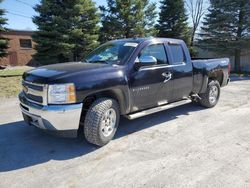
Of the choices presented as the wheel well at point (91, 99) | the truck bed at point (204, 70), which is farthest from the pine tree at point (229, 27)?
the wheel well at point (91, 99)

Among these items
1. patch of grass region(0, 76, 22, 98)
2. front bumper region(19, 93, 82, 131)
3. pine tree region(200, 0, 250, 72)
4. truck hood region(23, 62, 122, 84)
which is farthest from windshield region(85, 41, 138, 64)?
pine tree region(200, 0, 250, 72)

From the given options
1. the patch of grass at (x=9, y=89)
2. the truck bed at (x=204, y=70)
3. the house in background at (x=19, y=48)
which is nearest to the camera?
the truck bed at (x=204, y=70)

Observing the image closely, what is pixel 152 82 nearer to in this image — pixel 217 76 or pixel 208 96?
pixel 208 96

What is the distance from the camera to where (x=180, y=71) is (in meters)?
5.76

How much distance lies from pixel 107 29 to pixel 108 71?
1674 centimetres

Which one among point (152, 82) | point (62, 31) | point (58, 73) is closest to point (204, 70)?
point (152, 82)

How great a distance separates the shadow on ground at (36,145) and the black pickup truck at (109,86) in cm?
37

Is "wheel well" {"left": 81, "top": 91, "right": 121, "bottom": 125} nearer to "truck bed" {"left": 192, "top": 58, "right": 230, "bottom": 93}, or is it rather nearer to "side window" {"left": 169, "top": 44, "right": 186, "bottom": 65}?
"side window" {"left": 169, "top": 44, "right": 186, "bottom": 65}

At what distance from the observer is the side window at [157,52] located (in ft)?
17.0

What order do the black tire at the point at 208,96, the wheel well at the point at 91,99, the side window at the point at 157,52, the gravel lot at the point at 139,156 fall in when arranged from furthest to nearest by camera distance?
the black tire at the point at 208,96
the side window at the point at 157,52
the wheel well at the point at 91,99
the gravel lot at the point at 139,156

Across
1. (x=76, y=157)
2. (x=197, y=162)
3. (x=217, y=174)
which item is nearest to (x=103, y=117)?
(x=76, y=157)

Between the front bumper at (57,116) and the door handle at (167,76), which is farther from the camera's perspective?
the door handle at (167,76)

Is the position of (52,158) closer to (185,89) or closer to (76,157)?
(76,157)

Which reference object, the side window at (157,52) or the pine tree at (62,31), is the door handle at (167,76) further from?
the pine tree at (62,31)
